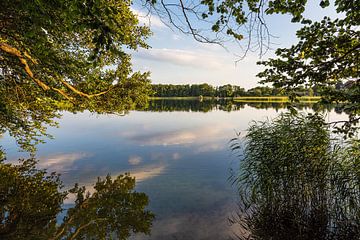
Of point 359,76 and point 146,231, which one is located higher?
point 359,76

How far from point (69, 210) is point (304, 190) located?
7398 mm

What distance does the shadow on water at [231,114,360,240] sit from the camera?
6.47m

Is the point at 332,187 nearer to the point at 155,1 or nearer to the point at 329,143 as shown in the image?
the point at 329,143

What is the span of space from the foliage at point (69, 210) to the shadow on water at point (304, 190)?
3.49 m

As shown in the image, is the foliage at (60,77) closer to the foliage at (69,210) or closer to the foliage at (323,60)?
the foliage at (69,210)

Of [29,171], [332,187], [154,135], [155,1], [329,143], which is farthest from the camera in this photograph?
[154,135]

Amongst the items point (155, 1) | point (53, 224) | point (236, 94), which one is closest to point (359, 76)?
point (155, 1)

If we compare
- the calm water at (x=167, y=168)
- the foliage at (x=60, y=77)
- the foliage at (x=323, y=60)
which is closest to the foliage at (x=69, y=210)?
the calm water at (x=167, y=168)

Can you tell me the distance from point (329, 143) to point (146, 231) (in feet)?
20.3

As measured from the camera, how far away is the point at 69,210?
7965 mm

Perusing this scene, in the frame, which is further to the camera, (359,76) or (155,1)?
(359,76)

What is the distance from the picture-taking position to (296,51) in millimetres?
5309

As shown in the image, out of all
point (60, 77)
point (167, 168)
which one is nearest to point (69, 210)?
point (60, 77)

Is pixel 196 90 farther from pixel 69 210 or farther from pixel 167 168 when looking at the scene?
pixel 69 210
